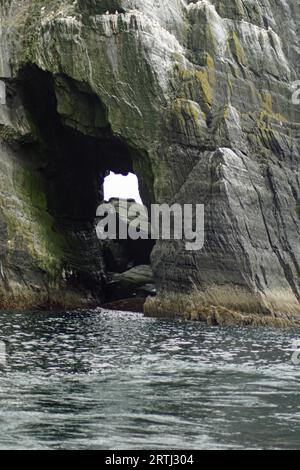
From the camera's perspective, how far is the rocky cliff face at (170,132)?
48094 mm

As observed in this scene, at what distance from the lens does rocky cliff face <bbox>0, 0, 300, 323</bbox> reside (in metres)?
48.1

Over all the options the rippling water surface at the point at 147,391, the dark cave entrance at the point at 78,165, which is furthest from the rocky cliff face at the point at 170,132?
the rippling water surface at the point at 147,391

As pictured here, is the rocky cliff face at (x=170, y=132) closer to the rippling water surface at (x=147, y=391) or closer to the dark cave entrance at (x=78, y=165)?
the dark cave entrance at (x=78, y=165)

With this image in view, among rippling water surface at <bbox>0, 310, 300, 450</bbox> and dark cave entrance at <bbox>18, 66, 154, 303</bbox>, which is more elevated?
dark cave entrance at <bbox>18, 66, 154, 303</bbox>

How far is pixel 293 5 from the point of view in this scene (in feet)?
202

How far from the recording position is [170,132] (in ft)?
174

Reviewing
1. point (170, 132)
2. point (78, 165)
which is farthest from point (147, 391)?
point (78, 165)

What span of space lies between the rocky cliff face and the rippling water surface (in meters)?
11.8

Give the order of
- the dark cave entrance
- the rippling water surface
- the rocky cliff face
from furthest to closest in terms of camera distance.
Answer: the dark cave entrance, the rocky cliff face, the rippling water surface

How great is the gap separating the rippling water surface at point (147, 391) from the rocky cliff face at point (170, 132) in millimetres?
11764

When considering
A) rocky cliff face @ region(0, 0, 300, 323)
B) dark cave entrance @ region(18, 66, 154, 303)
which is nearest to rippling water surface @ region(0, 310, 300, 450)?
rocky cliff face @ region(0, 0, 300, 323)

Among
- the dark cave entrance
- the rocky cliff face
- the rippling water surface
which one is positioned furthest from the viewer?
the dark cave entrance

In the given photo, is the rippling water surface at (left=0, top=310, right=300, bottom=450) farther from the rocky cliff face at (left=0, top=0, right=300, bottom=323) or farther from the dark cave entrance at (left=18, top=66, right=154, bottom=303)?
the dark cave entrance at (left=18, top=66, right=154, bottom=303)

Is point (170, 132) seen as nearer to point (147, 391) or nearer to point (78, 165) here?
point (78, 165)
